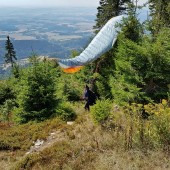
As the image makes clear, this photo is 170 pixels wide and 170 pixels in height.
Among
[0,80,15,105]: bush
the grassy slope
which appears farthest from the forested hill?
[0,80,15,105]: bush

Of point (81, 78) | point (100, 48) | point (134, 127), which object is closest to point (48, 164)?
point (134, 127)

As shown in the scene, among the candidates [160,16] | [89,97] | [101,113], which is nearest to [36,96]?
[89,97]

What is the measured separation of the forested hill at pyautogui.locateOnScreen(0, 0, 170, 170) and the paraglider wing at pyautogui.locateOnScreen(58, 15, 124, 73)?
0.89m

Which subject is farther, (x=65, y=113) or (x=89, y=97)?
(x=89, y=97)

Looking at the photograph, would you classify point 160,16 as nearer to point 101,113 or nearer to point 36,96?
point 36,96

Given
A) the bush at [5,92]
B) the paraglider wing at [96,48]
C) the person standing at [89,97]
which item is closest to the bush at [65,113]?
the person standing at [89,97]

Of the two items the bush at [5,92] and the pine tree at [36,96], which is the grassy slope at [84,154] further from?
the bush at [5,92]

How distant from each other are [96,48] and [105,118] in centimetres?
1021

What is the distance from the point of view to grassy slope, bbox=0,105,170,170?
21.0ft

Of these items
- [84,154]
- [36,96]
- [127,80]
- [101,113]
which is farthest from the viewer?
[36,96]

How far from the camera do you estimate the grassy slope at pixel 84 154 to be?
640 cm

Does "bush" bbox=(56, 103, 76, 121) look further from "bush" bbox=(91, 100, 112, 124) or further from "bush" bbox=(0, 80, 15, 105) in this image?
"bush" bbox=(0, 80, 15, 105)

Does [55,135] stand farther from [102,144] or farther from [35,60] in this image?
[35,60]

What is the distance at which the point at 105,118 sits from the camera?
365 inches
